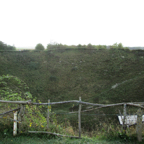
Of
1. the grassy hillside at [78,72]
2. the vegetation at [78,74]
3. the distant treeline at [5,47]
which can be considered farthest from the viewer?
the distant treeline at [5,47]

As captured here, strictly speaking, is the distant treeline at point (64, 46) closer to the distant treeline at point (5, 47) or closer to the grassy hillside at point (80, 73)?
the distant treeline at point (5, 47)

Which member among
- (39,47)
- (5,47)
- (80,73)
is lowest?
(80,73)

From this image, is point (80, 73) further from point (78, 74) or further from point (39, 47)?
point (39, 47)

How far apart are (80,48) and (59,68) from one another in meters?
5.41

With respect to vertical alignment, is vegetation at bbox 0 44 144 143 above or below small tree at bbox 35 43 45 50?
below

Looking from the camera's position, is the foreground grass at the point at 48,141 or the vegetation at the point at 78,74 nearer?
the foreground grass at the point at 48,141

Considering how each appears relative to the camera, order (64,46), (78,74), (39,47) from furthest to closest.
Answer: (64,46) → (39,47) → (78,74)

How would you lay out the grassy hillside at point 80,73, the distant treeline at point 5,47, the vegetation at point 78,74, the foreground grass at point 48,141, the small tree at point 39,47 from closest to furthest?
the foreground grass at point 48,141, the vegetation at point 78,74, the grassy hillside at point 80,73, the distant treeline at point 5,47, the small tree at point 39,47

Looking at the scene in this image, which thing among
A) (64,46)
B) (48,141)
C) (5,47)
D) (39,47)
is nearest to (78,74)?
(64,46)

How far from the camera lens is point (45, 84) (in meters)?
14.2

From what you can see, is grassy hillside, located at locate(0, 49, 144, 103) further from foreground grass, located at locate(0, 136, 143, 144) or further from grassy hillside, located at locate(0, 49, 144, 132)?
foreground grass, located at locate(0, 136, 143, 144)

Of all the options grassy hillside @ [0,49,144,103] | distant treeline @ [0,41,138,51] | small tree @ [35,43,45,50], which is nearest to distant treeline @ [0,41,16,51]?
distant treeline @ [0,41,138,51]

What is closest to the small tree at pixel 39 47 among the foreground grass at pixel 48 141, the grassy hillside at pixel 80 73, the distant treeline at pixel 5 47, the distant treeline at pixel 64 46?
the distant treeline at pixel 64 46

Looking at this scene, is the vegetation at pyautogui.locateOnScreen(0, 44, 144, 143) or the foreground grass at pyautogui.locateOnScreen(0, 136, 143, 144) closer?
→ the foreground grass at pyautogui.locateOnScreen(0, 136, 143, 144)
